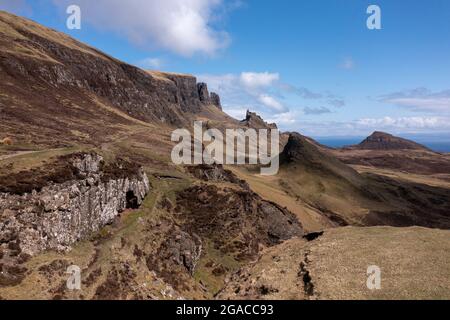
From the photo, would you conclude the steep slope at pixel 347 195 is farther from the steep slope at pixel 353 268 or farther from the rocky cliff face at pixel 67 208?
the steep slope at pixel 353 268

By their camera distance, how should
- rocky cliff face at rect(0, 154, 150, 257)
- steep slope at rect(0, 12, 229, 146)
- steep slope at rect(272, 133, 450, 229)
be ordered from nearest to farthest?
rocky cliff face at rect(0, 154, 150, 257) < steep slope at rect(0, 12, 229, 146) < steep slope at rect(272, 133, 450, 229)

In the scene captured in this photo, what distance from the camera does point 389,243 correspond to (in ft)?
135

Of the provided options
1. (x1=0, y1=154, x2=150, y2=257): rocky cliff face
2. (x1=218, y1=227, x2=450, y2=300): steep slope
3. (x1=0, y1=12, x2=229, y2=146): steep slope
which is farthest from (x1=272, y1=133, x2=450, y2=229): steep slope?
(x1=218, y1=227, x2=450, y2=300): steep slope

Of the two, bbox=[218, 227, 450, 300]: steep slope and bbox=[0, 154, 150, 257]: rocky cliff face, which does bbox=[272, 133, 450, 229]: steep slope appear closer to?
bbox=[0, 154, 150, 257]: rocky cliff face

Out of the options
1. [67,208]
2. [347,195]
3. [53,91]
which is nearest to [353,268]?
[67,208]

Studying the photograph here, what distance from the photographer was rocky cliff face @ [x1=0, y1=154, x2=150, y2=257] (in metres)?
39.7

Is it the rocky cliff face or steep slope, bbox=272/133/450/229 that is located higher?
the rocky cliff face

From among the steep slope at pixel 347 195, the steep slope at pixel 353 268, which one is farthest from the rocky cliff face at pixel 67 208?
the steep slope at pixel 347 195

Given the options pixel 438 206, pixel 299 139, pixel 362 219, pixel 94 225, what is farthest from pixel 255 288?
pixel 438 206

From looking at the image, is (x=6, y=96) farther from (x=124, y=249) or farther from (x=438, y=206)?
(x=438, y=206)

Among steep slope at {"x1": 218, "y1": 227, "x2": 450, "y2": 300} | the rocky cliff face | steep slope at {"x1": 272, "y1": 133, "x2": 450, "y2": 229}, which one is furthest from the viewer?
steep slope at {"x1": 272, "y1": 133, "x2": 450, "y2": 229}

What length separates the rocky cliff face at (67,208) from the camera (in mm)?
39688

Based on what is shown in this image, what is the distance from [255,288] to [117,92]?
167176 millimetres

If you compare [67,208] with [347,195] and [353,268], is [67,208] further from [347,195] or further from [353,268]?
[347,195]
